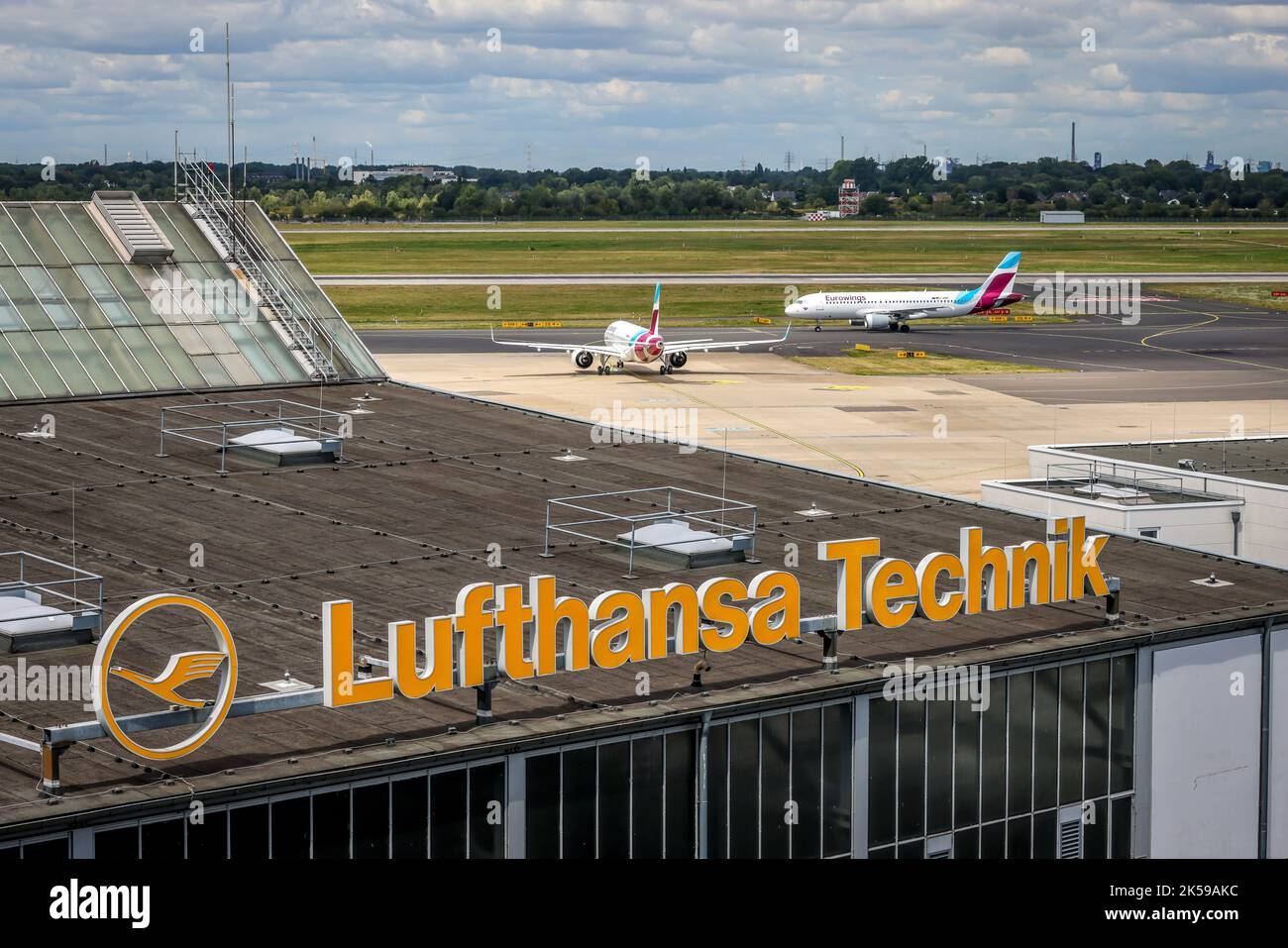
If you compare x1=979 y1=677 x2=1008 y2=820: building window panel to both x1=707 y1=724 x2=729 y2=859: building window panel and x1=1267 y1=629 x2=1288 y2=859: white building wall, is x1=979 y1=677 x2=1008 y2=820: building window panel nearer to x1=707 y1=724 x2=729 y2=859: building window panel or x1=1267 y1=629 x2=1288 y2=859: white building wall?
x1=707 y1=724 x2=729 y2=859: building window panel

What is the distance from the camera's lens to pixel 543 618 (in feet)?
129

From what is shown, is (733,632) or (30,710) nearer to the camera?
(30,710)

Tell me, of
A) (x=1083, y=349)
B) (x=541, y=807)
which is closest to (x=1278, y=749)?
(x=541, y=807)

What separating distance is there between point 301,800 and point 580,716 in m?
6.88

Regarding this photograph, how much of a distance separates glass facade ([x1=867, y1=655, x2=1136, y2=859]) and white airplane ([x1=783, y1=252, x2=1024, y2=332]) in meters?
143

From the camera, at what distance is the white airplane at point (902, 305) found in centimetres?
18788

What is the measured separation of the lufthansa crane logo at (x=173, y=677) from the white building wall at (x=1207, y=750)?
24633 mm

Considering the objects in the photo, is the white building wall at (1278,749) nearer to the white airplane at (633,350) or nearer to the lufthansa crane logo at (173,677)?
the lufthansa crane logo at (173,677)

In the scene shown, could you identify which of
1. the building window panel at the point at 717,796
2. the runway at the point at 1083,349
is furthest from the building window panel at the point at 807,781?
the runway at the point at 1083,349

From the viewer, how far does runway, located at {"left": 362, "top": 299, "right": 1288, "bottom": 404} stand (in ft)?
466

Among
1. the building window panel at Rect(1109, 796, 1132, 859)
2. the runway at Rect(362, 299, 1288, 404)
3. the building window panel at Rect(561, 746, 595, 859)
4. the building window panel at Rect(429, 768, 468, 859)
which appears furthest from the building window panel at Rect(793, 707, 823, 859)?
the runway at Rect(362, 299, 1288, 404)

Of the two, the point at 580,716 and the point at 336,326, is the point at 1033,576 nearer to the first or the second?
the point at 580,716

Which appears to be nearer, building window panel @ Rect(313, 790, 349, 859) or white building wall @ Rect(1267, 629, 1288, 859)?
building window panel @ Rect(313, 790, 349, 859)
